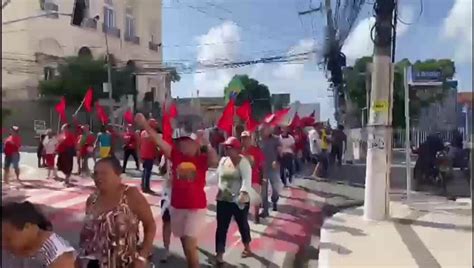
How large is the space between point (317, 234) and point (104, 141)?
3.11m

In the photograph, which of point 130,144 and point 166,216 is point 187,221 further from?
point 130,144

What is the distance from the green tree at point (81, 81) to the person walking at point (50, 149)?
0.26m

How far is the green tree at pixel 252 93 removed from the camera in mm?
4566

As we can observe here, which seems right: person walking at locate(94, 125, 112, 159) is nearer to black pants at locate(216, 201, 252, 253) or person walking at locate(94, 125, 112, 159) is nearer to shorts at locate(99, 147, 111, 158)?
shorts at locate(99, 147, 111, 158)

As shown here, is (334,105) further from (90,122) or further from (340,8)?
(90,122)

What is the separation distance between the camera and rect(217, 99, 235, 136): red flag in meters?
4.50

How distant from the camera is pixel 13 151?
384 centimetres

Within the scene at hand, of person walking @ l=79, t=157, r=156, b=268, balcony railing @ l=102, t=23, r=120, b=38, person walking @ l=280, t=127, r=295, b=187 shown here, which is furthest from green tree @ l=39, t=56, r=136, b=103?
person walking @ l=280, t=127, r=295, b=187

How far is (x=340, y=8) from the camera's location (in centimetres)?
542

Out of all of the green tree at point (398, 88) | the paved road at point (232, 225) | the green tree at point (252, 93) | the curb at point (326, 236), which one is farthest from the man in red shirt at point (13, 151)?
the green tree at point (398, 88)

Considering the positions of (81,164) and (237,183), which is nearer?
(81,164)

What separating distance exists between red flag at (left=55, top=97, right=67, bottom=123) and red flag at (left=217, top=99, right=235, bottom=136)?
1.02 metres

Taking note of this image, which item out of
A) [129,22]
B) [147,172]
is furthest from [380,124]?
[129,22]

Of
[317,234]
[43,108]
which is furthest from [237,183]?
[317,234]
